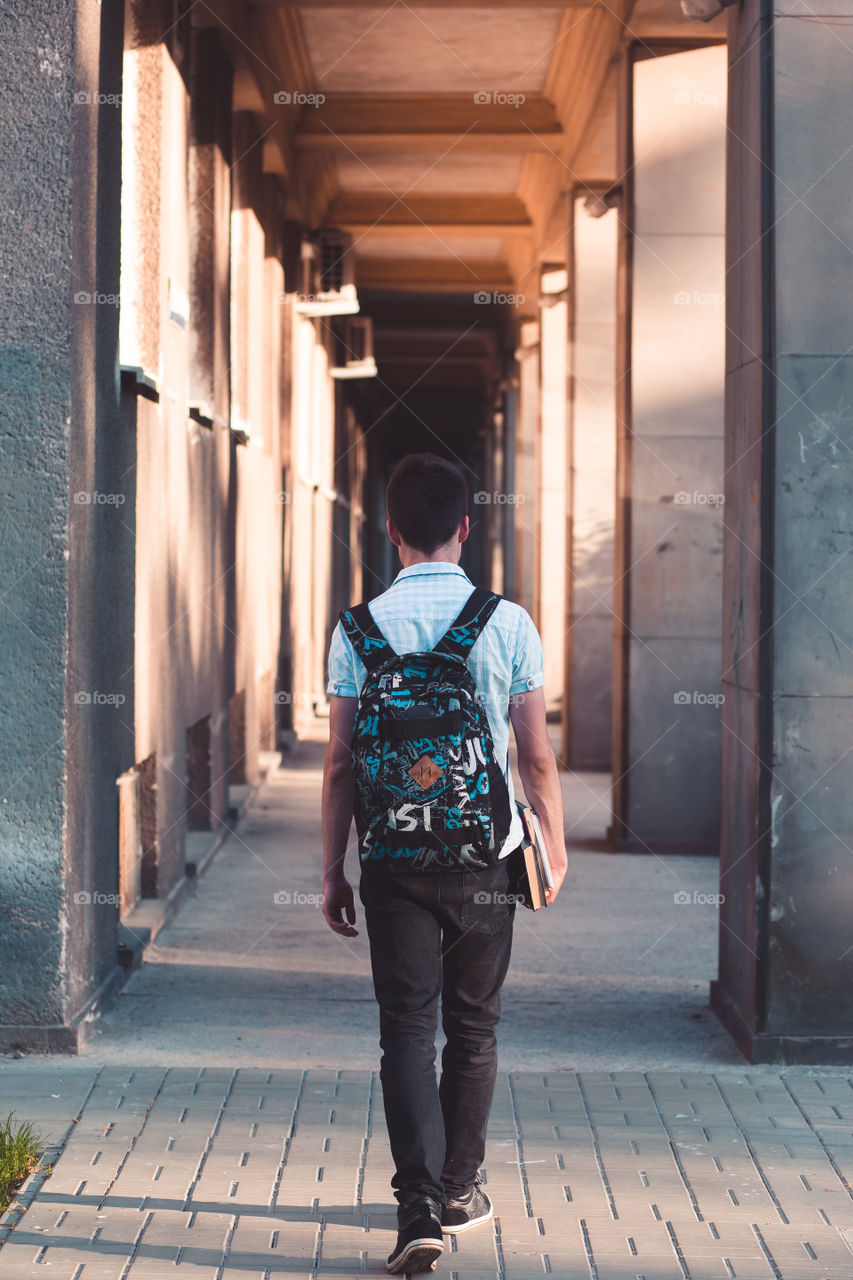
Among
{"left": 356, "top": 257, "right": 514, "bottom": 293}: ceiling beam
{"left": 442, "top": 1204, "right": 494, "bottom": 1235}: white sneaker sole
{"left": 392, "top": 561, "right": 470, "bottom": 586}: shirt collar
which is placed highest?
{"left": 356, "top": 257, "right": 514, "bottom": 293}: ceiling beam

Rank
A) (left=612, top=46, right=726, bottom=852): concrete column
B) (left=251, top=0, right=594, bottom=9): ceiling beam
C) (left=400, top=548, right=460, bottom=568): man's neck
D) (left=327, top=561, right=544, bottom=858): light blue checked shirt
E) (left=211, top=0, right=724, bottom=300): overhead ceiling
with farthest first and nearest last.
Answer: (left=211, top=0, right=724, bottom=300): overhead ceiling, (left=251, top=0, right=594, bottom=9): ceiling beam, (left=612, top=46, right=726, bottom=852): concrete column, (left=400, top=548, right=460, bottom=568): man's neck, (left=327, top=561, right=544, bottom=858): light blue checked shirt

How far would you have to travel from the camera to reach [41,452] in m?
5.00

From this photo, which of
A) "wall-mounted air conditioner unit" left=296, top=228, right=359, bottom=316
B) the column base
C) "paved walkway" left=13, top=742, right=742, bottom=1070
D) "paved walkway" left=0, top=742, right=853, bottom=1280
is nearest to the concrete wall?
"wall-mounted air conditioner unit" left=296, top=228, right=359, bottom=316

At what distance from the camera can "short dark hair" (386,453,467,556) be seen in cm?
355

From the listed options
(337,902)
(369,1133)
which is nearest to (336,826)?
(337,902)

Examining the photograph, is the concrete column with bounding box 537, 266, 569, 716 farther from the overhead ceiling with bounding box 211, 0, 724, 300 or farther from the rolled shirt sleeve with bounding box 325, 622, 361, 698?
the rolled shirt sleeve with bounding box 325, 622, 361, 698

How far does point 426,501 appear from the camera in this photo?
11.7ft

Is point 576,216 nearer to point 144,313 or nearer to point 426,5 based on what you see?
point 426,5

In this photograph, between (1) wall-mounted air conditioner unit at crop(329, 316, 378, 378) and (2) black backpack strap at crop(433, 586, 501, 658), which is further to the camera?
(1) wall-mounted air conditioner unit at crop(329, 316, 378, 378)

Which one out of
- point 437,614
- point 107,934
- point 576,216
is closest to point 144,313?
point 107,934

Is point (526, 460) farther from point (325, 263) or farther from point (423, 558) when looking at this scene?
point (423, 558)

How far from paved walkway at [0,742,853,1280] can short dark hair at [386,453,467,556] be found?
1649 millimetres

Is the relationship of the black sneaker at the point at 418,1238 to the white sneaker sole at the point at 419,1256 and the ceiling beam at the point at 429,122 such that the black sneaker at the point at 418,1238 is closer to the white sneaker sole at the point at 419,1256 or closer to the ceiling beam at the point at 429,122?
the white sneaker sole at the point at 419,1256

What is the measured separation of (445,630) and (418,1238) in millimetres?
1314
